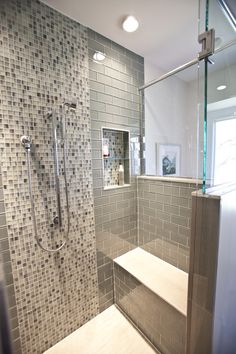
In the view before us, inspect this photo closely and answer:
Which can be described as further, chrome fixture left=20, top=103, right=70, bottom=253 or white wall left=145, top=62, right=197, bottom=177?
white wall left=145, top=62, right=197, bottom=177

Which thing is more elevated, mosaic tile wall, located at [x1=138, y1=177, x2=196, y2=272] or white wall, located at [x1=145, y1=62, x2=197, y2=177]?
white wall, located at [x1=145, y1=62, x2=197, y2=177]

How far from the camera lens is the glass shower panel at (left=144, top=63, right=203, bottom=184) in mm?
2043

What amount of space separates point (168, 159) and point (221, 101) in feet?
3.37

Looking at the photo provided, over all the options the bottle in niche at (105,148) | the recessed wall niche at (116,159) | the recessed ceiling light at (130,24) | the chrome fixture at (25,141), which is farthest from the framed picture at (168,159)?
the chrome fixture at (25,141)

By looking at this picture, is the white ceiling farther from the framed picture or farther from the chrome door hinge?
the framed picture

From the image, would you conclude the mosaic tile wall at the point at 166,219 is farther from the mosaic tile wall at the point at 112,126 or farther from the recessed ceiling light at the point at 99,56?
the recessed ceiling light at the point at 99,56

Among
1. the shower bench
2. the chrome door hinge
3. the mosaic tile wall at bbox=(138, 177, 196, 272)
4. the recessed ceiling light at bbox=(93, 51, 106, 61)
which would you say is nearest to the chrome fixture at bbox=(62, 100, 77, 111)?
the recessed ceiling light at bbox=(93, 51, 106, 61)

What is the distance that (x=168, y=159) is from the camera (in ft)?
7.25

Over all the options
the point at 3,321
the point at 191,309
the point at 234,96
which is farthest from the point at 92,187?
the point at 234,96

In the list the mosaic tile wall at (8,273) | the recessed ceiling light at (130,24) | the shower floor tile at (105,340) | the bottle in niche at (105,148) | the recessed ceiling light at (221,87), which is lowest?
the shower floor tile at (105,340)

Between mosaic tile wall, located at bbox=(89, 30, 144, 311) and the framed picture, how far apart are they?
366 millimetres

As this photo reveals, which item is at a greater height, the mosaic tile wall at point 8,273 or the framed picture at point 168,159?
the framed picture at point 168,159

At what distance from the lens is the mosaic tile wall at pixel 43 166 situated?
1085 mm

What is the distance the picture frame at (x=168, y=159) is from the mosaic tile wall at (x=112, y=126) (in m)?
0.36
